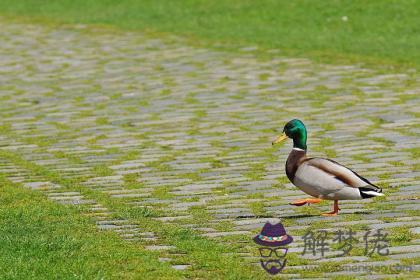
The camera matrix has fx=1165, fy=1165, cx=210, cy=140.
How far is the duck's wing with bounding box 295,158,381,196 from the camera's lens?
736 cm

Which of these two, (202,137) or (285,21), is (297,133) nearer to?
(202,137)

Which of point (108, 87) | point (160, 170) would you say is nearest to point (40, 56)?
point (108, 87)

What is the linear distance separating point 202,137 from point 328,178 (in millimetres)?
3902

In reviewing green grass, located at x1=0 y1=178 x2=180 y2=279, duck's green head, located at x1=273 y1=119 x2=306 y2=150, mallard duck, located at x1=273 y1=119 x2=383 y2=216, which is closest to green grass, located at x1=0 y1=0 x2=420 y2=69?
duck's green head, located at x1=273 y1=119 x2=306 y2=150

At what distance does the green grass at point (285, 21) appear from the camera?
16.5 meters

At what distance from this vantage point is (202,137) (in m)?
11.2

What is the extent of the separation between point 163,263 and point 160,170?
339cm

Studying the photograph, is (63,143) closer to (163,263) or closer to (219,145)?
(219,145)

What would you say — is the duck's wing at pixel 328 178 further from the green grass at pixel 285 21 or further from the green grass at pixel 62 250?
the green grass at pixel 285 21

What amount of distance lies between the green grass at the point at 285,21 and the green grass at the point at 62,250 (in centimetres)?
822

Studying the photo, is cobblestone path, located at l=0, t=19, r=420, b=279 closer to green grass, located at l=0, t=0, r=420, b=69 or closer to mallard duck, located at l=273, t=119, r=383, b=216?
mallard duck, located at l=273, t=119, r=383, b=216

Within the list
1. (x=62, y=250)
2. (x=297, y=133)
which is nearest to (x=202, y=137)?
(x=297, y=133)

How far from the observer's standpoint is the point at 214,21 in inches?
784

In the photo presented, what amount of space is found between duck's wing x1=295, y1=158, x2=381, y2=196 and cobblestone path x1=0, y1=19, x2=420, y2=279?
0.21m
